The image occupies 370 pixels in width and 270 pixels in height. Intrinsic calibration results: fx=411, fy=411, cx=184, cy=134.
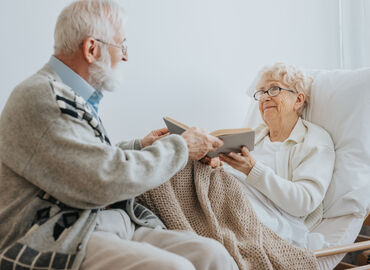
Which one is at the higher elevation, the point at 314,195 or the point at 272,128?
the point at 272,128

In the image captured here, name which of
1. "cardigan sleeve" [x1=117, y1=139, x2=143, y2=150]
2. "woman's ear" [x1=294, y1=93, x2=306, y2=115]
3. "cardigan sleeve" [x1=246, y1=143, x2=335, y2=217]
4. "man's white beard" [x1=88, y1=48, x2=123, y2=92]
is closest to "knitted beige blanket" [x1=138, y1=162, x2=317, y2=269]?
"cardigan sleeve" [x1=246, y1=143, x2=335, y2=217]

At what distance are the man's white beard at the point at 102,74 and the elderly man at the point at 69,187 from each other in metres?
0.13

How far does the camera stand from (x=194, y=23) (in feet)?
8.06

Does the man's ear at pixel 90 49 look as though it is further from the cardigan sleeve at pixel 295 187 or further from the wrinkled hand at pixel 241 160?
the cardigan sleeve at pixel 295 187

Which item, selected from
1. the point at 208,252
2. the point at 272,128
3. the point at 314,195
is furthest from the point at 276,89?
the point at 208,252

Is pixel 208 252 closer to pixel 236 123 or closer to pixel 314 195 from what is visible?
pixel 314 195

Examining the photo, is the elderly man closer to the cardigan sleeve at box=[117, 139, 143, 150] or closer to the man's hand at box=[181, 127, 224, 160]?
the man's hand at box=[181, 127, 224, 160]

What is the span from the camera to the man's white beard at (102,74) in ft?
4.45

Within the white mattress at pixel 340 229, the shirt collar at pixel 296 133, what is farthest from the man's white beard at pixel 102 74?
the white mattress at pixel 340 229

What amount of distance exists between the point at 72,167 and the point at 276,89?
1258 mm

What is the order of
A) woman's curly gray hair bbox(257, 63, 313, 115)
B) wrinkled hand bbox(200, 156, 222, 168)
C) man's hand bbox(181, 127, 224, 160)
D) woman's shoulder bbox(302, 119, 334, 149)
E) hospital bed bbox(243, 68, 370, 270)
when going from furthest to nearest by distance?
woman's curly gray hair bbox(257, 63, 313, 115), woman's shoulder bbox(302, 119, 334, 149), hospital bed bbox(243, 68, 370, 270), wrinkled hand bbox(200, 156, 222, 168), man's hand bbox(181, 127, 224, 160)

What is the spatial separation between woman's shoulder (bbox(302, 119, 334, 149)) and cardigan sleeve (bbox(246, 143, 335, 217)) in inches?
6.0

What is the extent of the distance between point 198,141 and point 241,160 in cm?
33

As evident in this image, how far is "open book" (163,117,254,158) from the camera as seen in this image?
4.85ft
